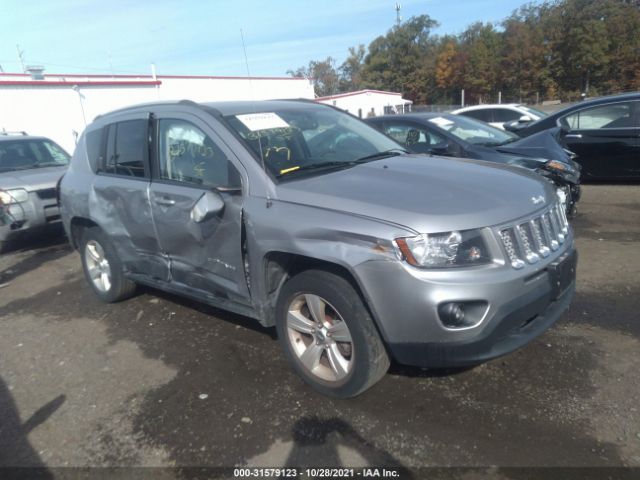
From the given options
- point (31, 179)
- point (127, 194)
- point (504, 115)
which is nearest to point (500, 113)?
point (504, 115)

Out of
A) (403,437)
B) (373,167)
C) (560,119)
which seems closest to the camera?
(403,437)

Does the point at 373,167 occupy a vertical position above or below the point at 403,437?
above

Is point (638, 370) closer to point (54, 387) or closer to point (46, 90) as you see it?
point (54, 387)

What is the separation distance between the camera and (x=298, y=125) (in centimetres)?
387

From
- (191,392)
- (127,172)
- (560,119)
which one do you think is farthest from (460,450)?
(560,119)

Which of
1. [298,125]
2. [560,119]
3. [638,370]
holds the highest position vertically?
[298,125]

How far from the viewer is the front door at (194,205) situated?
11.0 ft

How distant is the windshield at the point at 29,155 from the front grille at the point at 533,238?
766 cm

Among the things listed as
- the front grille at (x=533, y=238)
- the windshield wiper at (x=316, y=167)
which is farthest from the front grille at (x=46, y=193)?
the front grille at (x=533, y=238)

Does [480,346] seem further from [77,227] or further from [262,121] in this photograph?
[77,227]

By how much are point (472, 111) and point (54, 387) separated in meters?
12.9

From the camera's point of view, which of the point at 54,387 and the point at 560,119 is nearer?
the point at 54,387

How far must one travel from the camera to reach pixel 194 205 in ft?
11.6

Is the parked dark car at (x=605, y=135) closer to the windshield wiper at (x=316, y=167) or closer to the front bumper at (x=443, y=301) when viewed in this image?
the windshield wiper at (x=316, y=167)
